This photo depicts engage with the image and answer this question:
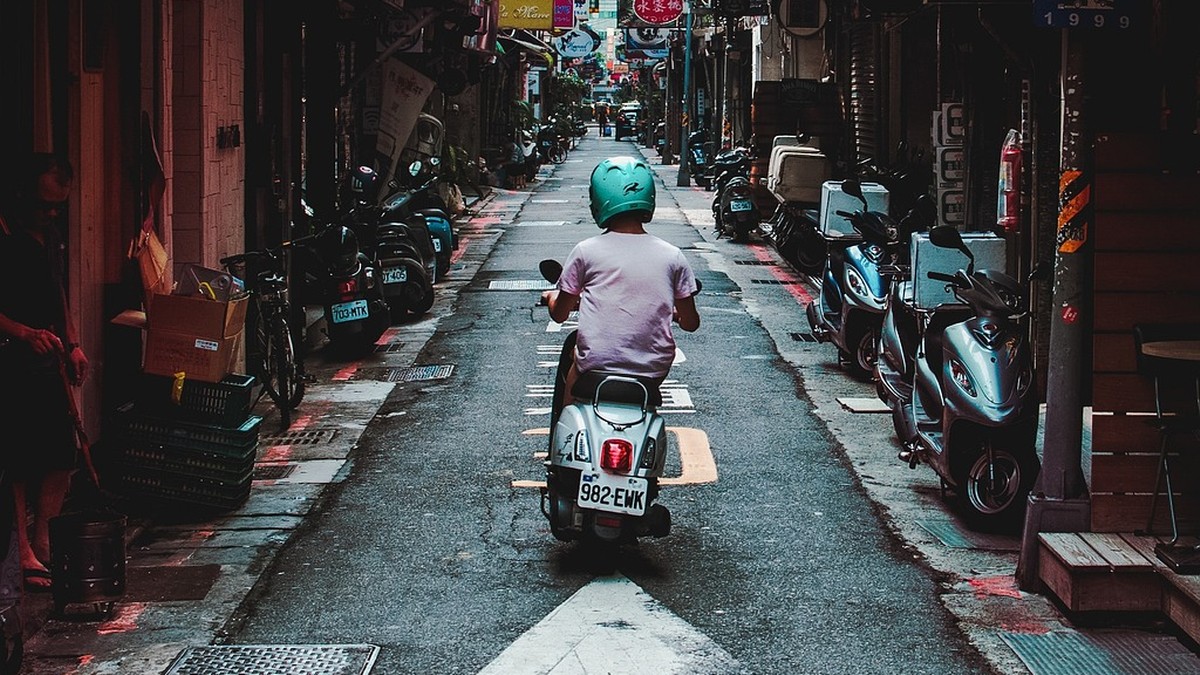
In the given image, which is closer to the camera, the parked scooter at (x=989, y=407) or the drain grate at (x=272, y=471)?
the parked scooter at (x=989, y=407)

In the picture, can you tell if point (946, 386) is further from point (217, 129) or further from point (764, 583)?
point (217, 129)

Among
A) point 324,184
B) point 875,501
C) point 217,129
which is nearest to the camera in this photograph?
point 875,501

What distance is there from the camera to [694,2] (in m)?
41.7

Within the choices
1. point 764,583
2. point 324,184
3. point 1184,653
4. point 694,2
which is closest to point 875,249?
point 764,583

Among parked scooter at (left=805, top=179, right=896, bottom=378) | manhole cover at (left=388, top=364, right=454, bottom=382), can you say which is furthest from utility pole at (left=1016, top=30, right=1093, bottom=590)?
manhole cover at (left=388, top=364, right=454, bottom=382)

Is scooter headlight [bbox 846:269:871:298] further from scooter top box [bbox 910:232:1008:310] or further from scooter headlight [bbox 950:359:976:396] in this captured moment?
scooter headlight [bbox 950:359:976:396]

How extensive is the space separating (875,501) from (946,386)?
36.0 inches

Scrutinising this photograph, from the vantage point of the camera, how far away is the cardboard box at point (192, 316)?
8227 mm

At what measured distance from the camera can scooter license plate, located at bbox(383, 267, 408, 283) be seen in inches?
619

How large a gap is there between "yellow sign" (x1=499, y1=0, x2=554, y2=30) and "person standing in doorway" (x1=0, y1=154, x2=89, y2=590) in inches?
1076

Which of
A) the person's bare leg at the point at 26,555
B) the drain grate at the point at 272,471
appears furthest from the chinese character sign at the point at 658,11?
the person's bare leg at the point at 26,555

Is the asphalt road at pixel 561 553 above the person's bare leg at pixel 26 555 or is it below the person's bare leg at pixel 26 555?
below

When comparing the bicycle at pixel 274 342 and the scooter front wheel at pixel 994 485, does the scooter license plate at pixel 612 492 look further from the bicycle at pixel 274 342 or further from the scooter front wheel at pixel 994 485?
the bicycle at pixel 274 342

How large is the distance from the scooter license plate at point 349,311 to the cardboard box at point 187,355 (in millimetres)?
5300
